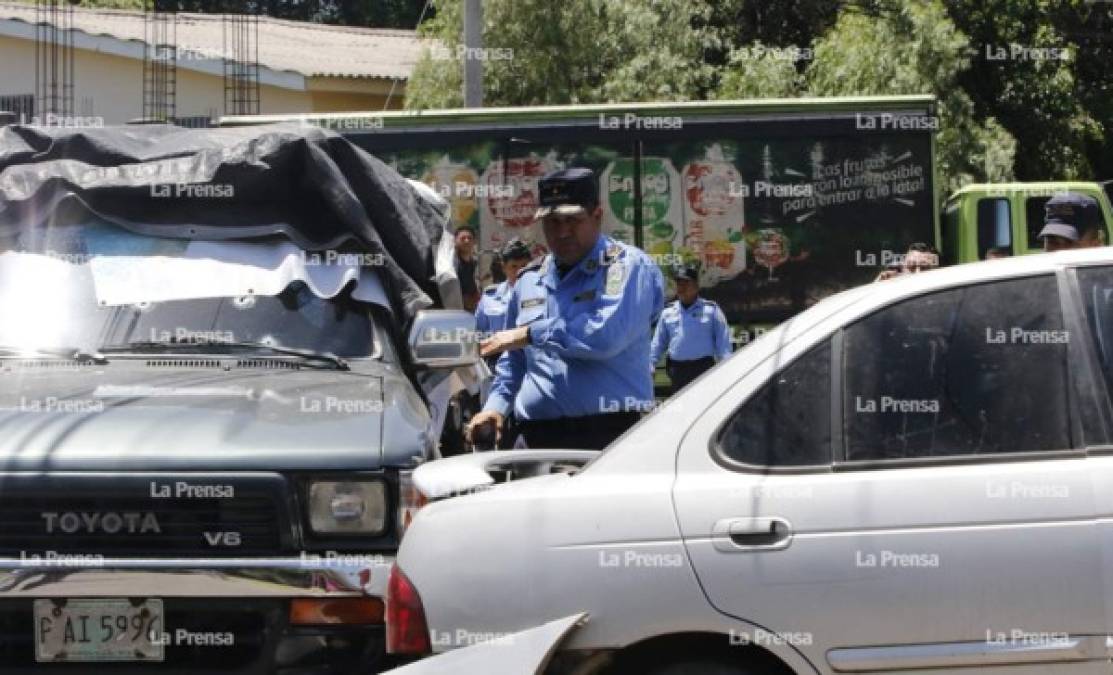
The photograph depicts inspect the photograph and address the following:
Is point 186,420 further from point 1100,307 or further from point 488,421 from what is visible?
point 1100,307

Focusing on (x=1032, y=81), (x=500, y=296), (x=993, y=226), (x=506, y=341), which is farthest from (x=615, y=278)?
(x=1032, y=81)

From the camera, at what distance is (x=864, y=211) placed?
14.1 m

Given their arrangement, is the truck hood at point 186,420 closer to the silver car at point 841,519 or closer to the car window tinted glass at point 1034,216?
the silver car at point 841,519

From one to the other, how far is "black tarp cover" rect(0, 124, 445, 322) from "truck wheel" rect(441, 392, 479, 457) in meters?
1.91

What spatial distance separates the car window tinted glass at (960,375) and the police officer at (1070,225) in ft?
13.3

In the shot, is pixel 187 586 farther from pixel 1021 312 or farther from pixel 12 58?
pixel 12 58

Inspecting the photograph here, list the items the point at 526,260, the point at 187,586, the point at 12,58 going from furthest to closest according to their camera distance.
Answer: the point at 12,58, the point at 526,260, the point at 187,586

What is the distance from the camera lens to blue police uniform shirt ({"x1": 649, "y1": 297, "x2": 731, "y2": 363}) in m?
13.2

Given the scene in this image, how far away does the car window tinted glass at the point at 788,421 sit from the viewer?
4328 millimetres

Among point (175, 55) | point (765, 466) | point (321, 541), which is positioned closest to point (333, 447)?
point (321, 541)

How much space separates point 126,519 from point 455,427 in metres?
4.03

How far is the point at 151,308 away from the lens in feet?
21.7

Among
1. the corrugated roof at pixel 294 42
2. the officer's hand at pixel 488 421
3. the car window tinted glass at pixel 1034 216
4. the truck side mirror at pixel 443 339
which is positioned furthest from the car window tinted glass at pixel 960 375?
the corrugated roof at pixel 294 42

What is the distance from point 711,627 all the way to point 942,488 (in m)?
0.67
